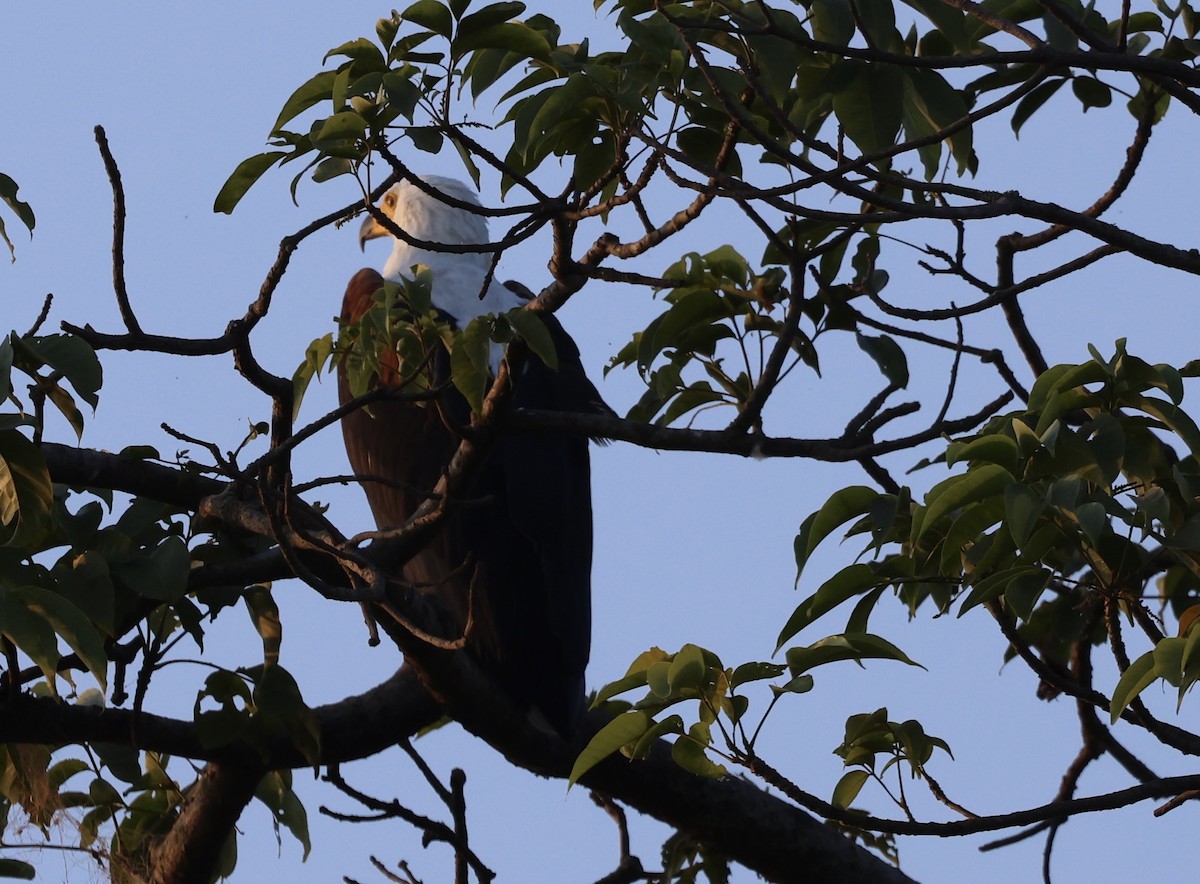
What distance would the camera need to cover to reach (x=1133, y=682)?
1643 millimetres

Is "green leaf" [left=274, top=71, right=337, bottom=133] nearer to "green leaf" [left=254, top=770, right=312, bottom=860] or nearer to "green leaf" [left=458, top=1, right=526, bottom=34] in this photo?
"green leaf" [left=458, top=1, right=526, bottom=34]

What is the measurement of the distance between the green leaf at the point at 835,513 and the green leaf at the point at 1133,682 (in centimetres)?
33

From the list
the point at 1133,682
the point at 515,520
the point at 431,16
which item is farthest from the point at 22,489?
the point at 515,520

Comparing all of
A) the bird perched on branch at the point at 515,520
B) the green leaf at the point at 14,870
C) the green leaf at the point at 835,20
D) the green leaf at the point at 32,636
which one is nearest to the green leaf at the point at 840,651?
the green leaf at the point at 835,20

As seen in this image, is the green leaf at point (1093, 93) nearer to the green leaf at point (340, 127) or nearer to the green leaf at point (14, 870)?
the green leaf at point (340, 127)

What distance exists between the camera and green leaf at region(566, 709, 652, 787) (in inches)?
73.1

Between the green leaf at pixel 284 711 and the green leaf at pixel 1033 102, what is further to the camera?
the green leaf at pixel 284 711

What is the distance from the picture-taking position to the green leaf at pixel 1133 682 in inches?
64.2

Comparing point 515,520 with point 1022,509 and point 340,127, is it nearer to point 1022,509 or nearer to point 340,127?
point 340,127

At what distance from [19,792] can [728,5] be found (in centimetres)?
195

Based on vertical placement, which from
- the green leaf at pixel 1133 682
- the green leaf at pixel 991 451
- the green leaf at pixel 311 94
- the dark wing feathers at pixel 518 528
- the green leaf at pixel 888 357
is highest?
the dark wing feathers at pixel 518 528

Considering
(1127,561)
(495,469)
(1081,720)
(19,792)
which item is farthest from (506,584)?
→ (1127,561)

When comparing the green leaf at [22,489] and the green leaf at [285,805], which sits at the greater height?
the green leaf at [285,805]

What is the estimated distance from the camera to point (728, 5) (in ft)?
6.06
